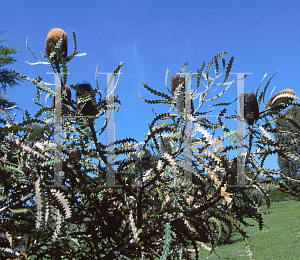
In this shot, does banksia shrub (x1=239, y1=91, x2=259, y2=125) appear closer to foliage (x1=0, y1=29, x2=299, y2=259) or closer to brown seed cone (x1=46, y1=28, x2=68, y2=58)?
foliage (x1=0, y1=29, x2=299, y2=259)

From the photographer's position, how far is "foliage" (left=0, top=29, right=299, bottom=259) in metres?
0.90

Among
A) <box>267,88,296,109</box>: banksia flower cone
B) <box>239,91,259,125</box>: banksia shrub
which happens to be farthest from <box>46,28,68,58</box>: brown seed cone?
<box>267,88,296,109</box>: banksia flower cone

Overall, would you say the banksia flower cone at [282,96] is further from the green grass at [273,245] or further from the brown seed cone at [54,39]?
the green grass at [273,245]

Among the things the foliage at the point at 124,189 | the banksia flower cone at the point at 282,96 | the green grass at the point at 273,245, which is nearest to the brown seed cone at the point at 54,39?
the foliage at the point at 124,189

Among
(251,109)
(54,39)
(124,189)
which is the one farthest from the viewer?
(54,39)

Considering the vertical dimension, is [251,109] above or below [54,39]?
below

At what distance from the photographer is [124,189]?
97 cm

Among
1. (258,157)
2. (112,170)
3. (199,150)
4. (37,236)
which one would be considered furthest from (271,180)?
(37,236)

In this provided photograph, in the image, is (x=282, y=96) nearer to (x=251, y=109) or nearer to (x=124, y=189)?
(x=251, y=109)

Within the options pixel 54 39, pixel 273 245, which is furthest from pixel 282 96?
pixel 273 245

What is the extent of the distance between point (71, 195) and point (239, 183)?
695 millimetres

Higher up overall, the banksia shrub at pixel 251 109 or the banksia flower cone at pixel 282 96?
the banksia flower cone at pixel 282 96

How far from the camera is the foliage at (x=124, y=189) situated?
0.90 m

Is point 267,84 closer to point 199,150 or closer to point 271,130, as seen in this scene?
point 271,130
